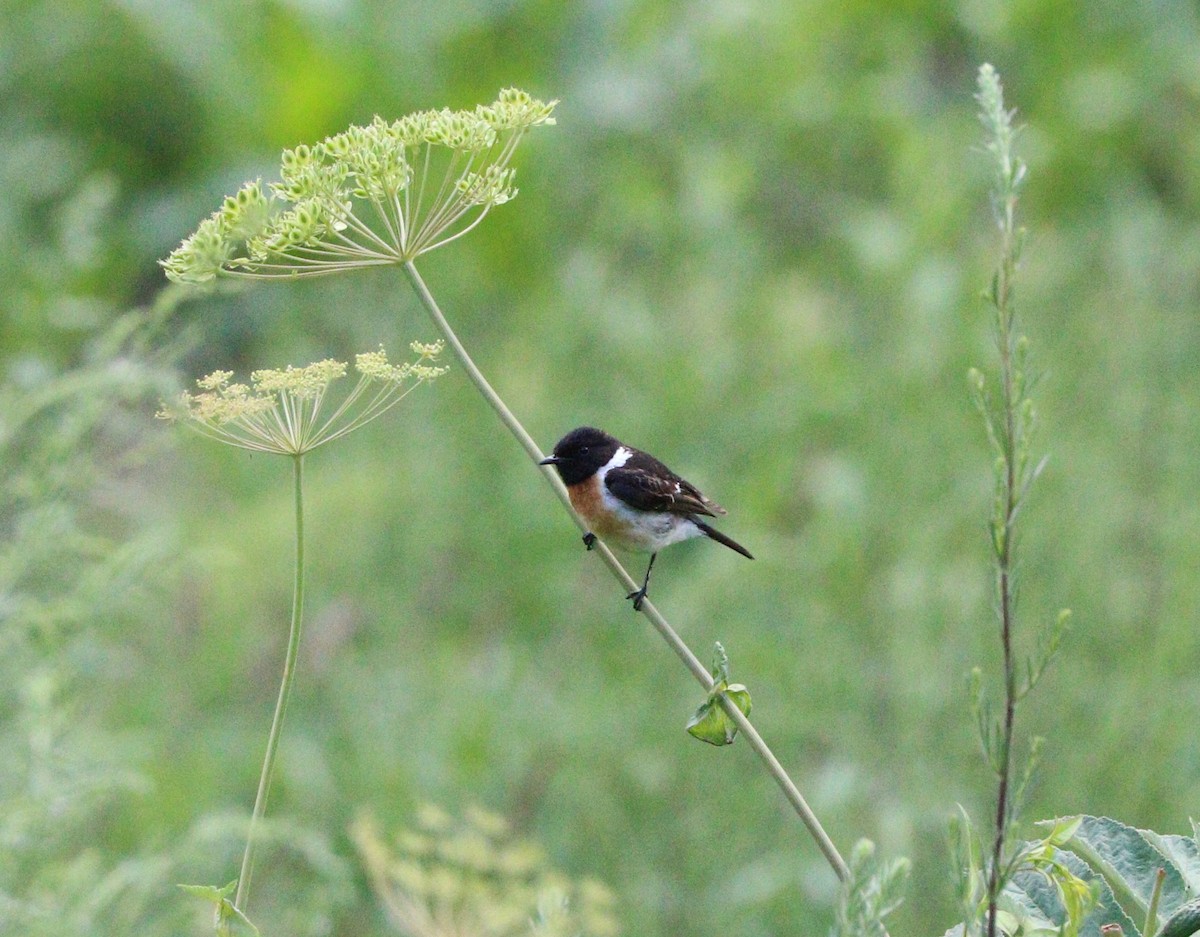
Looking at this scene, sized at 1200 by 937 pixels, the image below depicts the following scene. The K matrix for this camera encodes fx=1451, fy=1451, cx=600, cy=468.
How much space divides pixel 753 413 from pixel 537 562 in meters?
1.01

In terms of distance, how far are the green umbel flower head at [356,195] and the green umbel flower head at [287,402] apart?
104mm

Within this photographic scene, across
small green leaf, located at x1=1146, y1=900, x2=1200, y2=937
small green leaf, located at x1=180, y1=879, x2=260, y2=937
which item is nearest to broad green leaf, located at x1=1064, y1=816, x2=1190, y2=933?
small green leaf, located at x1=1146, y1=900, x2=1200, y2=937

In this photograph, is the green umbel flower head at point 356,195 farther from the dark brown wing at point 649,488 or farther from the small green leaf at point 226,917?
the dark brown wing at point 649,488

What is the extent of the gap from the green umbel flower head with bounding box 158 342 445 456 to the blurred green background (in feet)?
3.71

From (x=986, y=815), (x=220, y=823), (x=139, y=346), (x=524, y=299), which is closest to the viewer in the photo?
(x=139, y=346)

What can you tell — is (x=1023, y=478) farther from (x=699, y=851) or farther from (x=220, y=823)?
(x=699, y=851)

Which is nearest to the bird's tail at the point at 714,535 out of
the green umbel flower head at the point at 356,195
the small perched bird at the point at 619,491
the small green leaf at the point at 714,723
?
the small perched bird at the point at 619,491

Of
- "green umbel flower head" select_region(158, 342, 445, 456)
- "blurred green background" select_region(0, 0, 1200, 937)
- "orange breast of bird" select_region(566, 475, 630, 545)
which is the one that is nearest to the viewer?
"green umbel flower head" select_region(158, 342, 445, 456)

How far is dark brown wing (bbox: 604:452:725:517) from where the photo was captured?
2.90 m

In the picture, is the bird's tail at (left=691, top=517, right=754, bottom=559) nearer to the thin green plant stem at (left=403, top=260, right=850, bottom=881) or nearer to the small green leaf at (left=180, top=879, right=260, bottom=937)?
the thin green plant stem at (left=403, top=260, right=850, bottom=881)

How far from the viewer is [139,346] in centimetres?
255

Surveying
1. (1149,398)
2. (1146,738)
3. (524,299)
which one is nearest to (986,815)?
(1146,738)

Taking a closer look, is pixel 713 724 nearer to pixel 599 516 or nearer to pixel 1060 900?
pixel 1060 900

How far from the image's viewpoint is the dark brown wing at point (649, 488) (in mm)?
2896
